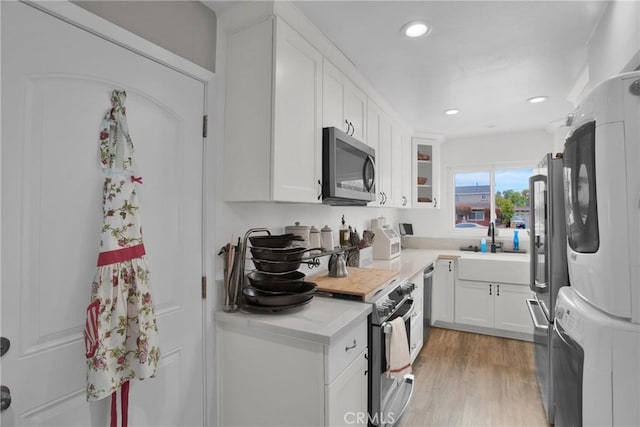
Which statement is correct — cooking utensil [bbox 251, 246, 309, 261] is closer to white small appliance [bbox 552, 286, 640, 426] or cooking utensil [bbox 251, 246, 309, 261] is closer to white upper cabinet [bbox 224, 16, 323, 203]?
white upper cabinet [bbox 224, 16, 323, 203]

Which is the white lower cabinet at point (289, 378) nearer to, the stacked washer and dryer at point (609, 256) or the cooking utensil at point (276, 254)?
the cooking utensil at point (276, 254)

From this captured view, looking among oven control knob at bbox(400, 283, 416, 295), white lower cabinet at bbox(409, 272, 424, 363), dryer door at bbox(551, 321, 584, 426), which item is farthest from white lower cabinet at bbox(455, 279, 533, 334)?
dryer door at bbox(551, 321, 584, 426)

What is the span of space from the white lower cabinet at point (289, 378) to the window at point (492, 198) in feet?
10.9

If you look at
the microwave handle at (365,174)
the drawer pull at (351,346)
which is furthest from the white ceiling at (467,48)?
the drawer pull at (351,346)

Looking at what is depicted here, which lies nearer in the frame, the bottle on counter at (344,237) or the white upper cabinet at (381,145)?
the white upper cabinet at (381,145)

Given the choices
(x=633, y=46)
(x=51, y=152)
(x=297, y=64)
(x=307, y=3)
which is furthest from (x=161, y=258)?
(x=633, y=46)

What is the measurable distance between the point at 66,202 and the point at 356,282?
1.53m

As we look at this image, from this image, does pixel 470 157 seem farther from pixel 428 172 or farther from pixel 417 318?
pixel 417 318

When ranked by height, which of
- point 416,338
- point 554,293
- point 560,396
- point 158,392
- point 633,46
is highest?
point 633,46

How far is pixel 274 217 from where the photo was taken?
6.53ft

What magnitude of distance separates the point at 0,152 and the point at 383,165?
2.59 metres

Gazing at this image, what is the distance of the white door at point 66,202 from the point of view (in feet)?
3.05

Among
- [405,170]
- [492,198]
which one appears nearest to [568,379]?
[405,170]

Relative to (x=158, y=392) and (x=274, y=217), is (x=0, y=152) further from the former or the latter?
(x=274, y=217)
